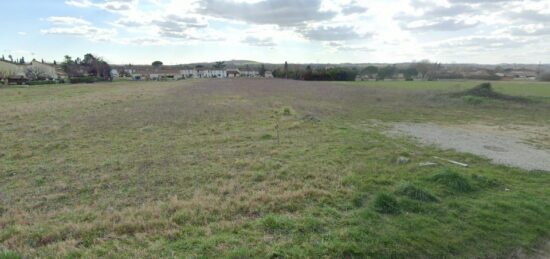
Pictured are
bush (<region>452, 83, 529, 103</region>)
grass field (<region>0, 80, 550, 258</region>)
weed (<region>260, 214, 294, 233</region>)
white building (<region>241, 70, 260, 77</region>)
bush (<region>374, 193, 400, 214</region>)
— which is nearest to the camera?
grass field (<region>0, 80, 550, 258</region>)

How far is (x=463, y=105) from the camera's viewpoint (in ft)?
80.5

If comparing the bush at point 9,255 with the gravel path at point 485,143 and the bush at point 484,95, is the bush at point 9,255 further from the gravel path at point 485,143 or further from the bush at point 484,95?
the bush at point 484,95

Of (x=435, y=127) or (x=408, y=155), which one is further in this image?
(x=435, y=127)

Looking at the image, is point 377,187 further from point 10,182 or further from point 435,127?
point 435,127

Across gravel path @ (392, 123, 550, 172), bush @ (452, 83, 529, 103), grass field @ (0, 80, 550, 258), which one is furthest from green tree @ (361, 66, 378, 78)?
grass field @ (0, 80, 550, 258)

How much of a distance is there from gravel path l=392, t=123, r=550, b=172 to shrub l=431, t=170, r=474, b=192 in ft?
9.80

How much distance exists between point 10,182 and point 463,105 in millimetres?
27558

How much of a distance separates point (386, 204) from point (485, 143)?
7.92 metres

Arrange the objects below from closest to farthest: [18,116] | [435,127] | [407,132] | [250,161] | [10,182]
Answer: [10,182]
[250,161]
[407,132]
[435,127]
[18,116]

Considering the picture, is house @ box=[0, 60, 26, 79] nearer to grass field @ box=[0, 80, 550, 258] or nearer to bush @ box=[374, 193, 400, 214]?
grass field @ box=[0, 80, 550, 258]

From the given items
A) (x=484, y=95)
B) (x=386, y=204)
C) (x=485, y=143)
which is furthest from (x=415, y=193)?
(x=484, y=95)

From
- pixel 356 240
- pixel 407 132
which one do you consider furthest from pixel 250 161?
pixel 407 132

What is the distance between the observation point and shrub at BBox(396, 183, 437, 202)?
5.27 metres

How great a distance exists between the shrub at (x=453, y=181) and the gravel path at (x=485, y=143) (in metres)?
2.99
